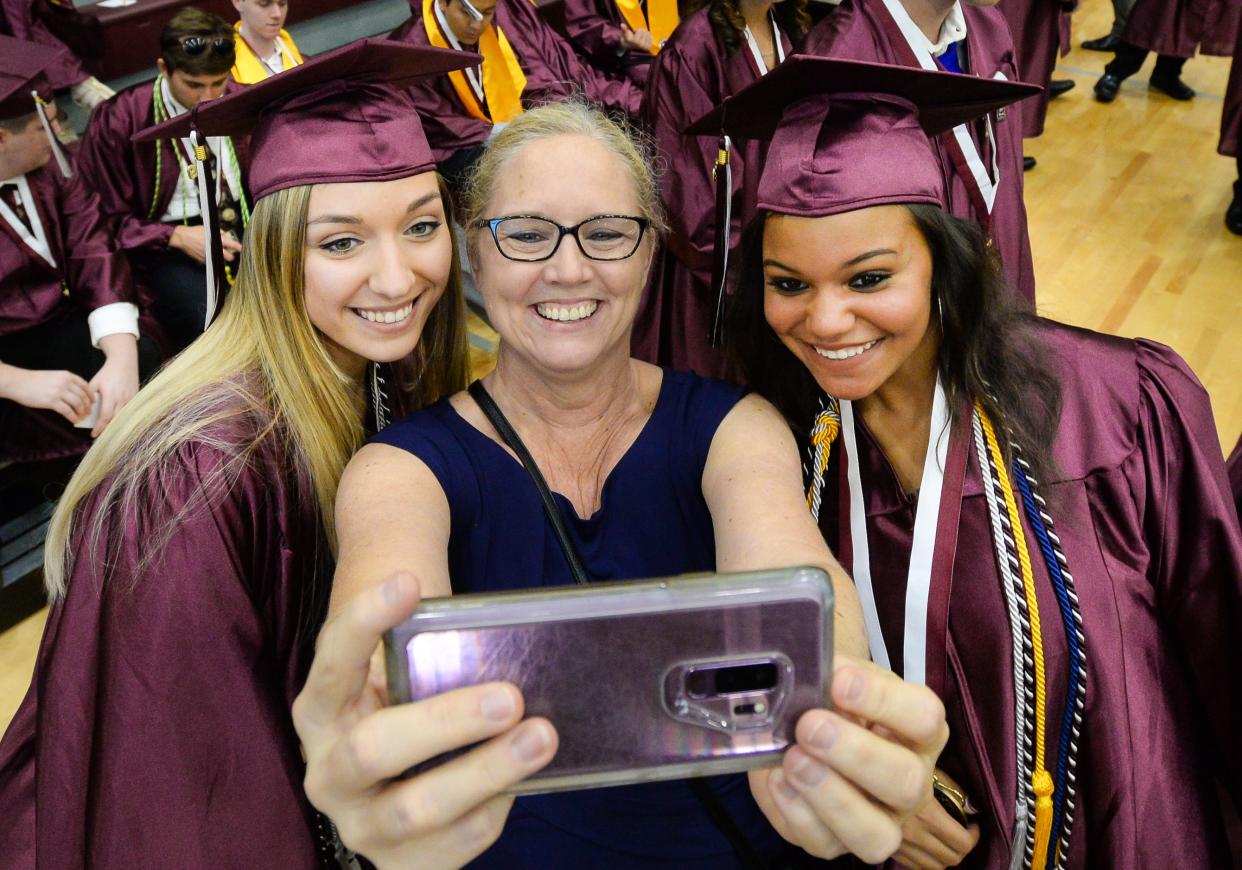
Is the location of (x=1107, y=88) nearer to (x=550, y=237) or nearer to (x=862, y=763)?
(x=550, y=237)

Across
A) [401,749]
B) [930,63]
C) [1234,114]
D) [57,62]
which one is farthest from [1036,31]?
[401,749]

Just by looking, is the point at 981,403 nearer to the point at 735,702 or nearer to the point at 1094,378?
the point at 1094,378

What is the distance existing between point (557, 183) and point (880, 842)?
0.79 m

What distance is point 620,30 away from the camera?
4.52 metres

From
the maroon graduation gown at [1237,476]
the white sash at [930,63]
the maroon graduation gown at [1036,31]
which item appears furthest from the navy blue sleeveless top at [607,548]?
the maroon graduation gown at [1036,31]

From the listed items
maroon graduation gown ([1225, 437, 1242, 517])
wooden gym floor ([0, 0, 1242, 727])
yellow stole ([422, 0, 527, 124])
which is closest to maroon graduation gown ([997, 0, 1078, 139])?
wooden gym floor ([0, 0, 1242, 727])

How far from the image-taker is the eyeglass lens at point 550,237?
1.22 metres

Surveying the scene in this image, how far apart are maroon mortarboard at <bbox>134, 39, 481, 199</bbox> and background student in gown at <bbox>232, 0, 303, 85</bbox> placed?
6.94ft

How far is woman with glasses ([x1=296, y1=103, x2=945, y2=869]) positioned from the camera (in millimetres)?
1075

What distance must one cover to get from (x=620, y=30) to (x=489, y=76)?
2.98 ft

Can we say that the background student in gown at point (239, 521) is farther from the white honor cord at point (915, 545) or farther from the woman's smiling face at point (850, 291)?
the white honor cord at point (915, 545)

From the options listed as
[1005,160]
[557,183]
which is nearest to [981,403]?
[557,183]

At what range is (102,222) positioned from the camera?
2707 mm

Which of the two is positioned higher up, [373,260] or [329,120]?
[329,120]
